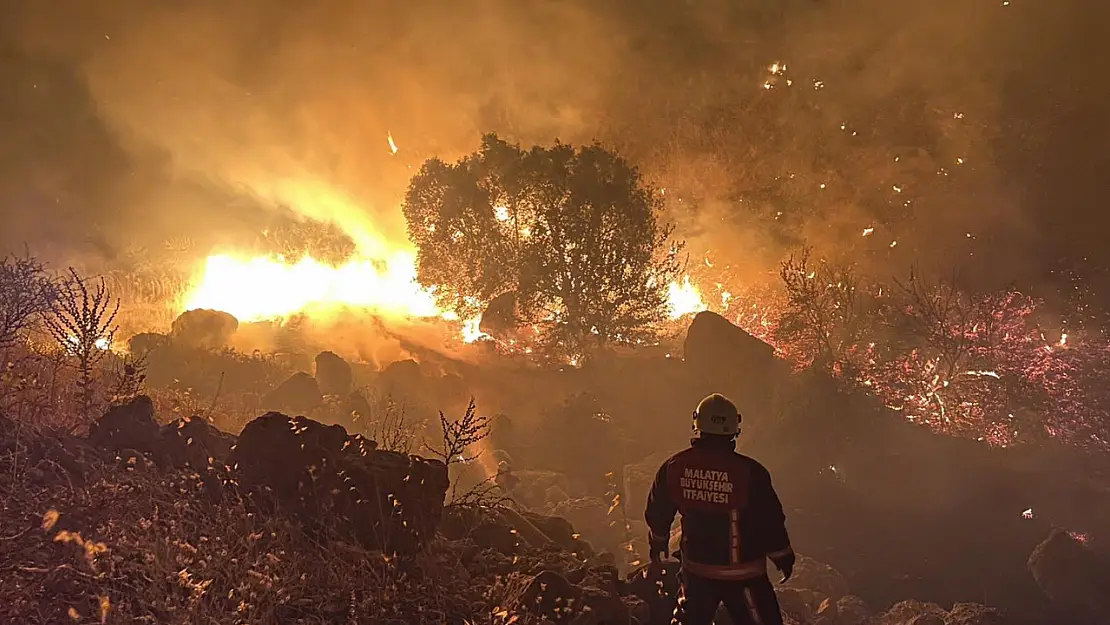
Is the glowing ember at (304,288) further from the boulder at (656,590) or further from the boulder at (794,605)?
the boulder at (656,590)

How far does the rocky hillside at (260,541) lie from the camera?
546 cm

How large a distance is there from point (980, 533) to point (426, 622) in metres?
16.4

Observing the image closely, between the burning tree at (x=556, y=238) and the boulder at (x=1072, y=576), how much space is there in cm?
1694

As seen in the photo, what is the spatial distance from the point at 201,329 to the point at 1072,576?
2969cm

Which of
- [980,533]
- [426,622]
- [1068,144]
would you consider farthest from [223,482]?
[1068,144]

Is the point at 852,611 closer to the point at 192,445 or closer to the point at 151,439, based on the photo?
the point at 192,445

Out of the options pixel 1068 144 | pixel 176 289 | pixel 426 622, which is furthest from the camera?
pixel 176 289

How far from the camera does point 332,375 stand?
75.5 feet

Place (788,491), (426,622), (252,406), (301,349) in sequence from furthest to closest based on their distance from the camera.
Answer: (301,349) → (252,406) → (788,491) → (426,622)

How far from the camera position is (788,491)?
18.5 m

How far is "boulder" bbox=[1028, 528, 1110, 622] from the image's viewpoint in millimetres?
12195

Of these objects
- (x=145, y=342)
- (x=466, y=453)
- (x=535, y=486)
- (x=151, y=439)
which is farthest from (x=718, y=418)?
(x=145, y=342)

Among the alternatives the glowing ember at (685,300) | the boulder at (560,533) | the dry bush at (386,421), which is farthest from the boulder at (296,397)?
the glowing ember at (685,300)

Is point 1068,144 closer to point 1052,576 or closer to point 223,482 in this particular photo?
point 1052,576
